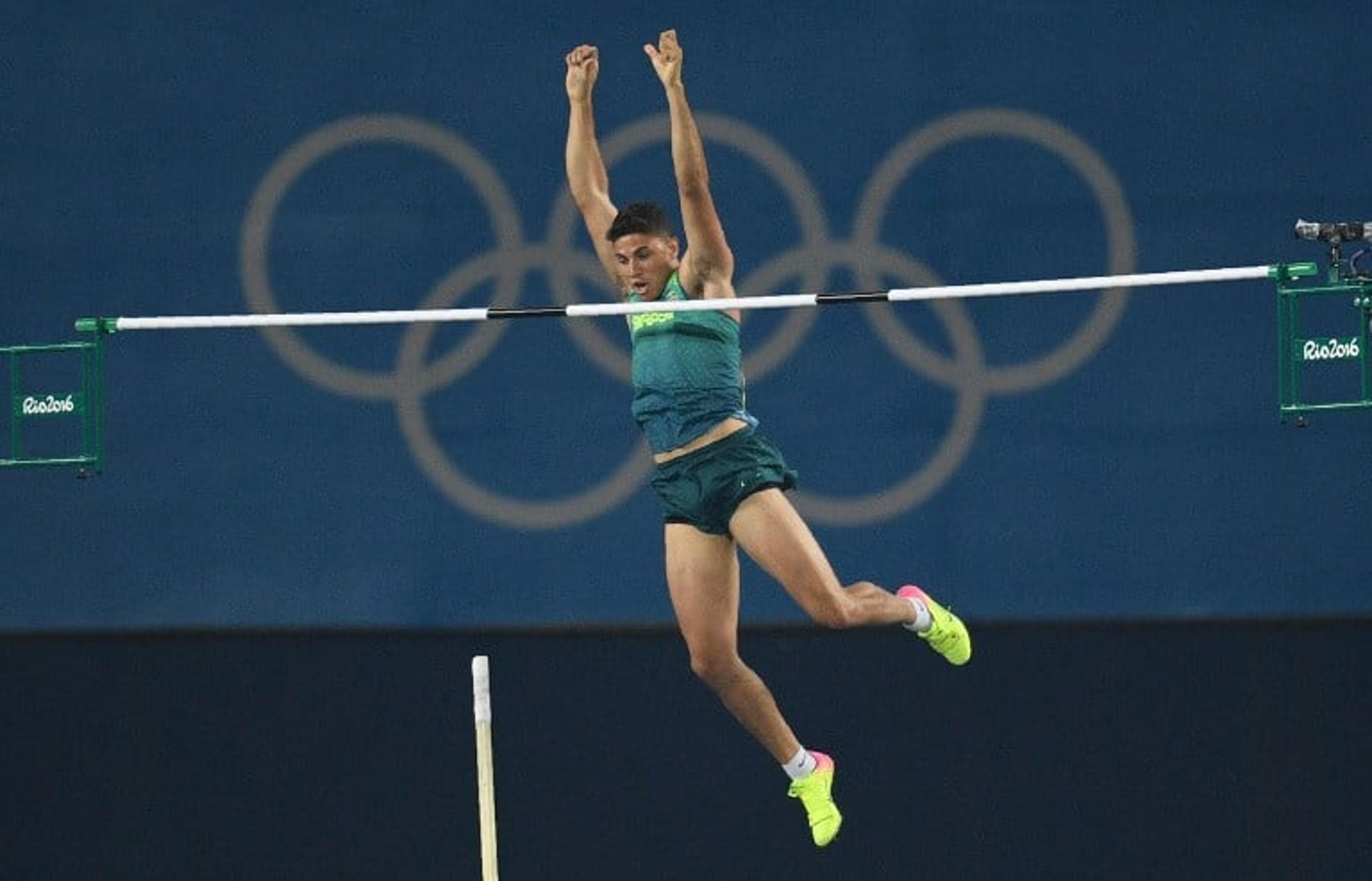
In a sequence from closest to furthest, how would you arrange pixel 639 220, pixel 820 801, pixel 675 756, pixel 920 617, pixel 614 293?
1. pixel 639 220
2. pixel 920 617
3. pixel 820 801
4. pixel 675 756
5. pixel 614 293

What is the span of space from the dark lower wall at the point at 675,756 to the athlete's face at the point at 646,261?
116 inches

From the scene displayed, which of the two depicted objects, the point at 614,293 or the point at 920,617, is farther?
the point at 614,293

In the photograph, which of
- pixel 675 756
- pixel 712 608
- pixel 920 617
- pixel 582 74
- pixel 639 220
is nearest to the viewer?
pixel 639 220

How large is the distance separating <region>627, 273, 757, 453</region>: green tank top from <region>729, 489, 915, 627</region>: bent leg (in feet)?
1.17

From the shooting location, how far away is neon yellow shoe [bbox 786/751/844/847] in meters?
10.2

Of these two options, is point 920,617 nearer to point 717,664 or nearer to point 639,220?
point 717,664

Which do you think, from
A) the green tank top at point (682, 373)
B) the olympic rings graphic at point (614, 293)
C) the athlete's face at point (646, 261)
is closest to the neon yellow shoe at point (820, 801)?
the green tank top at point (682, 373)

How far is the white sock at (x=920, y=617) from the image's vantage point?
1016cm

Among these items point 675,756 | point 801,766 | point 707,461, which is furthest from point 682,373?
point 675,756

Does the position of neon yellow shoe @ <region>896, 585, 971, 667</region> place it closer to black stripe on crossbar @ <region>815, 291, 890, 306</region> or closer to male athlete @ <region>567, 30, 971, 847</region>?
male athlete @ <region>567, 30, 971, 847</region>

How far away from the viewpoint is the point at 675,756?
1237cm

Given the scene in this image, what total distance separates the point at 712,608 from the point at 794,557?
0.44 m

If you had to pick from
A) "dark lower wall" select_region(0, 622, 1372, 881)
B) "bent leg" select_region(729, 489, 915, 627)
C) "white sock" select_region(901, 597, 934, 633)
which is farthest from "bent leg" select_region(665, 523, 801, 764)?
"dark lower wall" select_region(0, 622, 1372, 881)

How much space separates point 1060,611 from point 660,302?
329 centimetres
